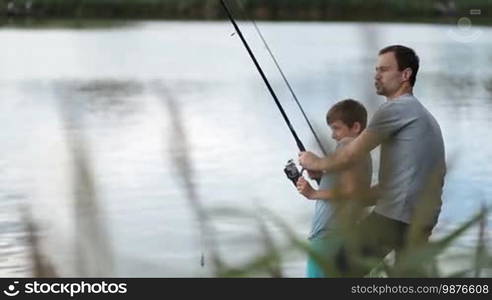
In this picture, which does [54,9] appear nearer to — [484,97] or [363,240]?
[484,97]

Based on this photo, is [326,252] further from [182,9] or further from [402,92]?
[182,9]

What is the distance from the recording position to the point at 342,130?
2.94 meters

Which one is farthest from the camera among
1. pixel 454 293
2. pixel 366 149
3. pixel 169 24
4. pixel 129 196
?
pixel 169 24

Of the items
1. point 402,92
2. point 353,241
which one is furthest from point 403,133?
point 353,241

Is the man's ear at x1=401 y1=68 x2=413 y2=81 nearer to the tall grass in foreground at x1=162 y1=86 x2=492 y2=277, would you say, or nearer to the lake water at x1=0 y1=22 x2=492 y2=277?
the lake water at x1=0 y1=22 x2=492 y2=277

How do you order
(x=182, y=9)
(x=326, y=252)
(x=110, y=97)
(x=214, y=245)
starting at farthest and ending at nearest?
(x=182, y=9) < (x=110, y=97) < (x=214, y=245) < (x=326, y=252)

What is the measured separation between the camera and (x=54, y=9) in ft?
130

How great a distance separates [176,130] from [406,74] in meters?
1.79

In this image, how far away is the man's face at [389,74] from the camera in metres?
2.79

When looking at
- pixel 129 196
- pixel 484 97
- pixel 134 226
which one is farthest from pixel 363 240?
pixel 484 97

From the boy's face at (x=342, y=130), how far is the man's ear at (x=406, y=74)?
0.55ft

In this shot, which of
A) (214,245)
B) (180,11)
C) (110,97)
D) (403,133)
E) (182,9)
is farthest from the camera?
(180,11)

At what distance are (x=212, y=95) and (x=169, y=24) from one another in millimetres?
22054

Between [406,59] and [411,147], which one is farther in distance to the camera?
[406,59]
